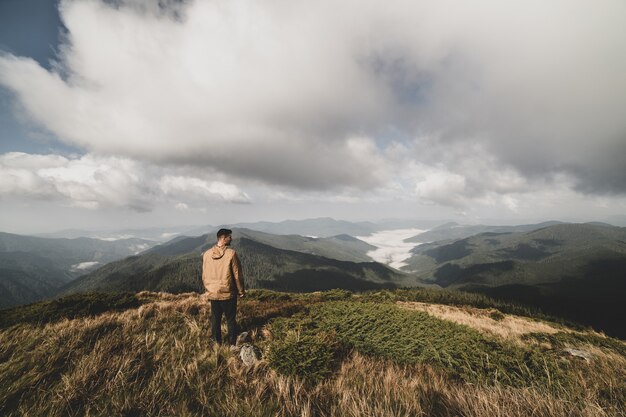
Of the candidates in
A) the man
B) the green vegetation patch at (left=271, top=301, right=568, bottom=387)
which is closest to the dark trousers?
the man

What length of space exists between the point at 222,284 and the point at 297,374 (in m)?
3.16

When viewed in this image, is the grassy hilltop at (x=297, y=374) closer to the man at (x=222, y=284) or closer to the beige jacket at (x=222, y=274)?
the man at (x=222, y=284)

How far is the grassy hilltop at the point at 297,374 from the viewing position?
3.19 m

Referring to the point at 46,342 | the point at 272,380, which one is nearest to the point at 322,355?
the point at 272,380

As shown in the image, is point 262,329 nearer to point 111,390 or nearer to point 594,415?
point 111,390

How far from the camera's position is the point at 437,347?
623 cm

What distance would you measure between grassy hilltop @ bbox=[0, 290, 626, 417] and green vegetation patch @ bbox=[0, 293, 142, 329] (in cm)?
57

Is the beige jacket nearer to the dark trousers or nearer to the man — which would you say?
the man

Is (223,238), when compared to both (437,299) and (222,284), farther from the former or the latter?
(437,299)

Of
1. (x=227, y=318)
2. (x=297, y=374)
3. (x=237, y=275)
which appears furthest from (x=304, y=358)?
(x=237, y=275)

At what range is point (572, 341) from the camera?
10.8 metres

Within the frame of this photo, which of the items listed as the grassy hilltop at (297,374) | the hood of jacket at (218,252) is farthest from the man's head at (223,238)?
the grassy hilltop at (297,374)

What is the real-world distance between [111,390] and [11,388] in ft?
4.54

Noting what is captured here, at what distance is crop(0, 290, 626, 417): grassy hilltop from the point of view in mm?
3188
